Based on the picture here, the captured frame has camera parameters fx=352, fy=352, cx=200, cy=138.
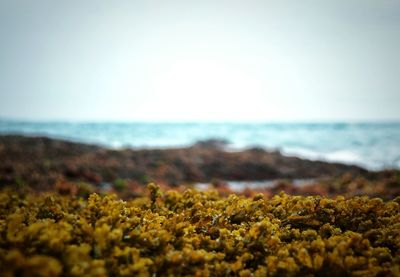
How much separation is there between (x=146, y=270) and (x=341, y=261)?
1.13m

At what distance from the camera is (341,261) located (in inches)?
81.1

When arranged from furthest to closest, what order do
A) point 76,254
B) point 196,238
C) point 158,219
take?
1. point 158,219
2. point 196,238
3. point 76,254

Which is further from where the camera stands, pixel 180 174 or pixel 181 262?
pixel 180 174

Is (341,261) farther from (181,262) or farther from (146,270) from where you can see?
(146,270)

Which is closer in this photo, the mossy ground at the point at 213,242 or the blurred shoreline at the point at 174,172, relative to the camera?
the mossy ground at the point at 213,242

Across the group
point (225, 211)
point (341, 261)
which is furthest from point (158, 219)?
point (341, 261)

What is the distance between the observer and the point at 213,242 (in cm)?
241

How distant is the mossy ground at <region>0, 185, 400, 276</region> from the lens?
6.02 feet

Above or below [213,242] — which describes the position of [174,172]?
below

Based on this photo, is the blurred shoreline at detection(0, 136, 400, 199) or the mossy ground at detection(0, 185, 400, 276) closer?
the mossy ground at detection(0, 185, 400, 276)

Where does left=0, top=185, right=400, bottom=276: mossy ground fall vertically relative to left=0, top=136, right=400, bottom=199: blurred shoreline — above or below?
above

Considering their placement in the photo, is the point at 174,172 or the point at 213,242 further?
the point at 174,172

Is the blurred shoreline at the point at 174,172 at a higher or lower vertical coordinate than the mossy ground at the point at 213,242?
lower

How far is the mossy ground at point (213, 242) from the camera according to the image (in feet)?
6.02
